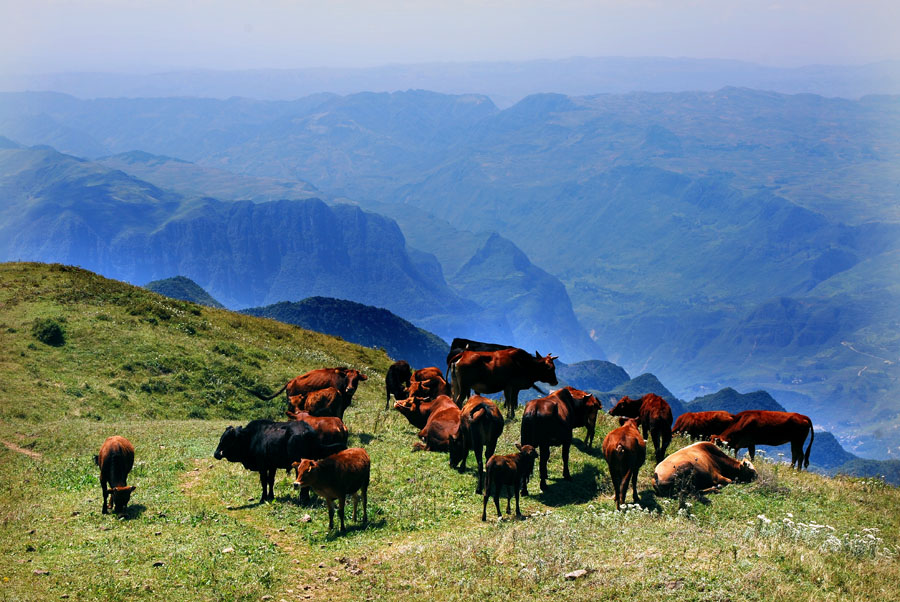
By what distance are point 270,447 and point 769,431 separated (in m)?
16.4

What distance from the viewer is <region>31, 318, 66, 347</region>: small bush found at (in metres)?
42.6

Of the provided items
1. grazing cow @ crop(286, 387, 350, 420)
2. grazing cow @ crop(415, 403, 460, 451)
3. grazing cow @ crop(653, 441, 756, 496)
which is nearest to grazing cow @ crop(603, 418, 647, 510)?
grazing cow @ crop(653, 441, 756, 496)

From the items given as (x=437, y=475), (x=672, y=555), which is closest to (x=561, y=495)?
(x=437, y=475)

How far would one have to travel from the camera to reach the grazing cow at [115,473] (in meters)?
17.7

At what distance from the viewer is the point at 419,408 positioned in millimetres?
25734

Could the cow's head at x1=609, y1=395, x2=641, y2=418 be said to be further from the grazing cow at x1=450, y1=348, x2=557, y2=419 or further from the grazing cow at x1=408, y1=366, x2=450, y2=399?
the grazing cow at x1=408, y1=366, x2=450, y2=399

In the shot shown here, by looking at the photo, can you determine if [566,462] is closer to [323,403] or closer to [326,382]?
[323,403]

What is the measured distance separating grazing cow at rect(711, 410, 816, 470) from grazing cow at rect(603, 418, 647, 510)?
307 inches

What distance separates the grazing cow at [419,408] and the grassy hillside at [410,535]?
2.63ft

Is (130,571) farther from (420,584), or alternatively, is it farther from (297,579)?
(420,584)

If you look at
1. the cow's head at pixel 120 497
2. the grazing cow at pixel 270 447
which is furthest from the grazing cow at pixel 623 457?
the cow's head at pixel 120 497

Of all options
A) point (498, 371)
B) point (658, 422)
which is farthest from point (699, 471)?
point (498, 371)

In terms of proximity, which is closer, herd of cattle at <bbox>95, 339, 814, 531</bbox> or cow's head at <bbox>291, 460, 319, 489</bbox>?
cow's head at <bbox>291, 460, 319, 489</bbox>

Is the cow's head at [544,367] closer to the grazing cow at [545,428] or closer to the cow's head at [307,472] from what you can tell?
the grazing cow at [545,428]
